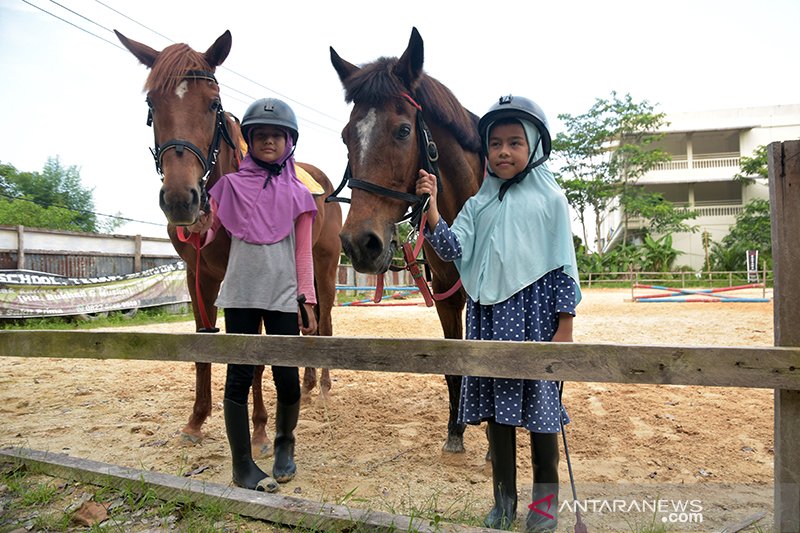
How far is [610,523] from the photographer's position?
2.19 meters

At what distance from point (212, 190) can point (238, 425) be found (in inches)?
51.2

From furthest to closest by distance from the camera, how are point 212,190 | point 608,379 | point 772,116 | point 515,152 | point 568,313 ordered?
1. point 772,116
2. point 212,190
3. point 515,152
4. point 568,313
5. point 608,379

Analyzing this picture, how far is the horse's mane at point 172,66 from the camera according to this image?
2.83m

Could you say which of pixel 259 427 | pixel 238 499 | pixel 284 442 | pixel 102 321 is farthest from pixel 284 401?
pixel 102 321

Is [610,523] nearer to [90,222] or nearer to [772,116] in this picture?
[90,222]

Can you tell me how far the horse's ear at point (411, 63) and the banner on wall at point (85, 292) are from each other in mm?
10243

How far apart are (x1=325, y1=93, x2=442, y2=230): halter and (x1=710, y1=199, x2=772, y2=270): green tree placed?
95.2 ft

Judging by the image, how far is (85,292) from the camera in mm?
10969

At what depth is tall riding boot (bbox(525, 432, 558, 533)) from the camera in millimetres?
1985

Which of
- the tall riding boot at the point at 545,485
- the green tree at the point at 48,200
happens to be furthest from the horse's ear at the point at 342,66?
the green tree at the point at 48,200

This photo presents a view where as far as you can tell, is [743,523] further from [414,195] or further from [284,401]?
[284,401]

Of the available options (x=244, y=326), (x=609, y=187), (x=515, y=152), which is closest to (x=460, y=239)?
(x=515, y=152)

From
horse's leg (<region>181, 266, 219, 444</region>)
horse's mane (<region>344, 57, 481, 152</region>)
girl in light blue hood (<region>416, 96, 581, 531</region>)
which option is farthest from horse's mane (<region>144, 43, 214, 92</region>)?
girl in light blue hood (<region>416, 96, 581, 531</region>)

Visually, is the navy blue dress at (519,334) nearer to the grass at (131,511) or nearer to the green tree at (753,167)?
the grass at (131,511)
